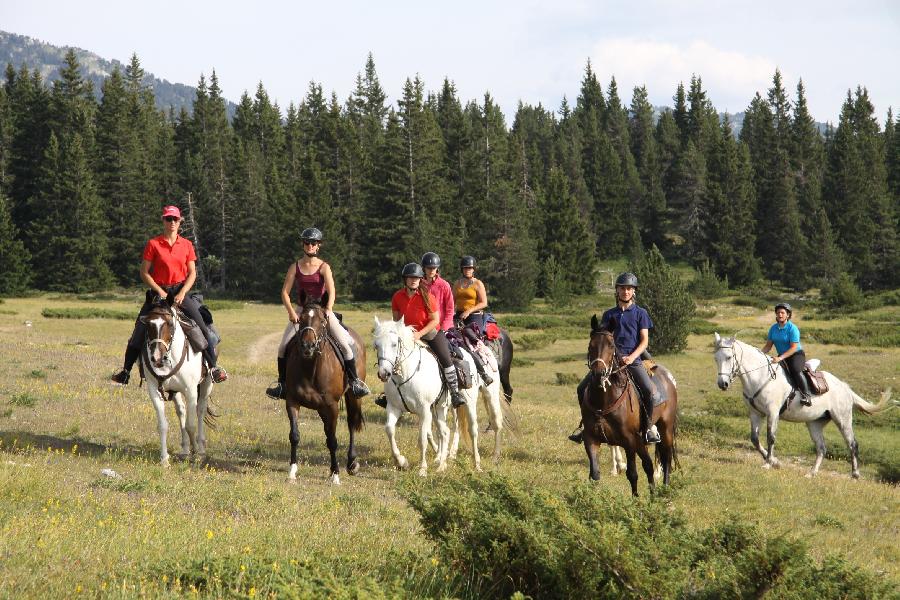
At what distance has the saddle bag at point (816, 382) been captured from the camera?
696 inches

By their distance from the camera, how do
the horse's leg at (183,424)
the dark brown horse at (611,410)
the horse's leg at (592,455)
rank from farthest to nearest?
the horse's leg at (183,424) < the horse's leg at (592,455) < the dark brown horse at (611,410)

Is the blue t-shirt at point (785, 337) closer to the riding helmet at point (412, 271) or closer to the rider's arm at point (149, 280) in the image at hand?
the riding helmet at point (412, 271)

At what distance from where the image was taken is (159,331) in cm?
1140

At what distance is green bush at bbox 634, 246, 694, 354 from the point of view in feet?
121

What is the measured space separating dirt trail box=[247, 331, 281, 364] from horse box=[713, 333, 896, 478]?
22392 mm

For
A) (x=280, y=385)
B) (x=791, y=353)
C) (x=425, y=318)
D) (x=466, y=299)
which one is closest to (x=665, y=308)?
(x=791, y=353)

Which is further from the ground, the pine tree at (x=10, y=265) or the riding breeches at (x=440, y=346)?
the pine tree at (x=10, y=265)

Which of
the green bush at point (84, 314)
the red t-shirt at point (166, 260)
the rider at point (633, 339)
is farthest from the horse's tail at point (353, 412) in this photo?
the green bush at point (84, 314)

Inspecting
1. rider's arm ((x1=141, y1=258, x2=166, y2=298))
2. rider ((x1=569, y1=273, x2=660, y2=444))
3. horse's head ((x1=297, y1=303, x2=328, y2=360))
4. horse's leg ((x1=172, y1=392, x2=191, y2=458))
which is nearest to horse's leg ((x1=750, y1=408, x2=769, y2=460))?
rider ((x1=569, y1=273, x2=660, y2=444))

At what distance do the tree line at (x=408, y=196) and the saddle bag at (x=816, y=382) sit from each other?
4205 centimetres

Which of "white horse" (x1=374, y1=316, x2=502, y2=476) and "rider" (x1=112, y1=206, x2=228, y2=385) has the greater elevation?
"rider" (x1=112, y1=206, x2=228, y2=385)

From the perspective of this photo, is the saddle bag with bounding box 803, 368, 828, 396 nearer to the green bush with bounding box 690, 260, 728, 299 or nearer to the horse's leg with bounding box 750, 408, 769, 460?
the horse's leg with bounding box 750, 408, 769, 460

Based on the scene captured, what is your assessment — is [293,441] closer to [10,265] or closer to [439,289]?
[439,289]

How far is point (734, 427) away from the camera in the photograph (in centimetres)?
2180
